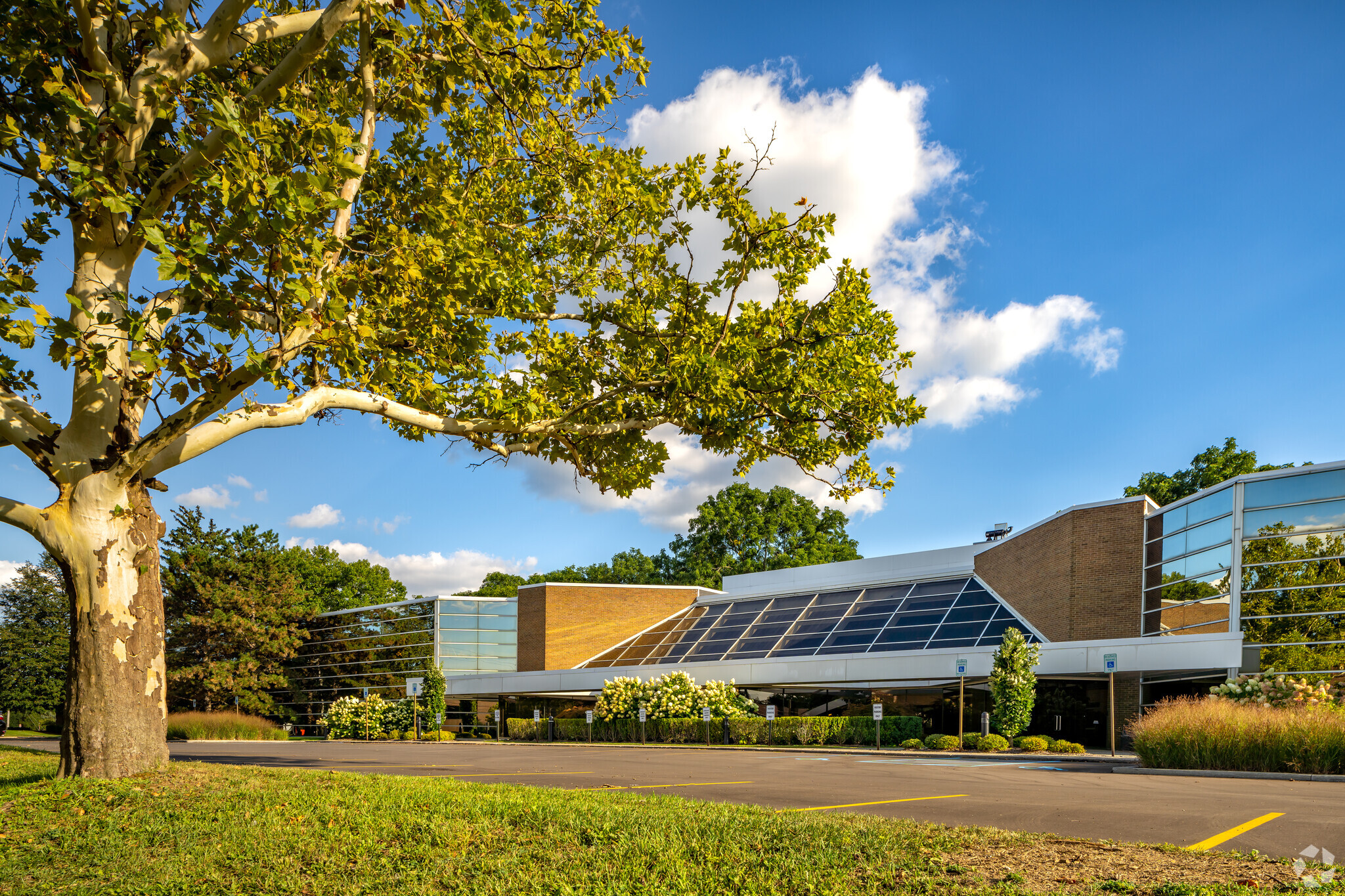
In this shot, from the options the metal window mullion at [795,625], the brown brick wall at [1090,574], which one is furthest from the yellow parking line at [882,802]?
the metal window mullion at [795,625]

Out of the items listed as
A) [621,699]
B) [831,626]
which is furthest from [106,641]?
[831,626]

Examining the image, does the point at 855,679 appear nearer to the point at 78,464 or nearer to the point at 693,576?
the point at 78,464

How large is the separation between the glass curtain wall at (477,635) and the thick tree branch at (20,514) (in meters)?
41.3

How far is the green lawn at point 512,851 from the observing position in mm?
5449

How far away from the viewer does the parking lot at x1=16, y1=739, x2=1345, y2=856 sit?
845 centimetres

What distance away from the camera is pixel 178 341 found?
10.0 metres

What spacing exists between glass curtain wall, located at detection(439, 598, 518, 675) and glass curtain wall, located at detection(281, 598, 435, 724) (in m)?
0.92

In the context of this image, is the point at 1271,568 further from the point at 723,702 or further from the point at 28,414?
the point at 28,414

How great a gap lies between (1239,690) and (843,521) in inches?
2252

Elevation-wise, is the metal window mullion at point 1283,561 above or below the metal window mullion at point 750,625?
above

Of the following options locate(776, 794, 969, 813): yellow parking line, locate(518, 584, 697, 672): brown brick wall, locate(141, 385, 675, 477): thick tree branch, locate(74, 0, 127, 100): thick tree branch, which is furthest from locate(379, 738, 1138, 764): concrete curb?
locate(74, 0, 127, 100): thick tree branch

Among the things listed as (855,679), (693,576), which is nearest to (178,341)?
(855,679)

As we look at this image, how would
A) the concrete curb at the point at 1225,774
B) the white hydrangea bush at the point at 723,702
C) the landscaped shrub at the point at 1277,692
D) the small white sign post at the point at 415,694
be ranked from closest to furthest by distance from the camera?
the concrete curb at the point at 1225,774 → the landscaped shrub at the point at 1277,692 → the white hydrangea bush at the point at 723,702 → the small white sign post at the point at 415,694

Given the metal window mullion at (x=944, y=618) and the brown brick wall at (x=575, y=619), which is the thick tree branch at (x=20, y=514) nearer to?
the metal window mullion at (x=944, y=618)
